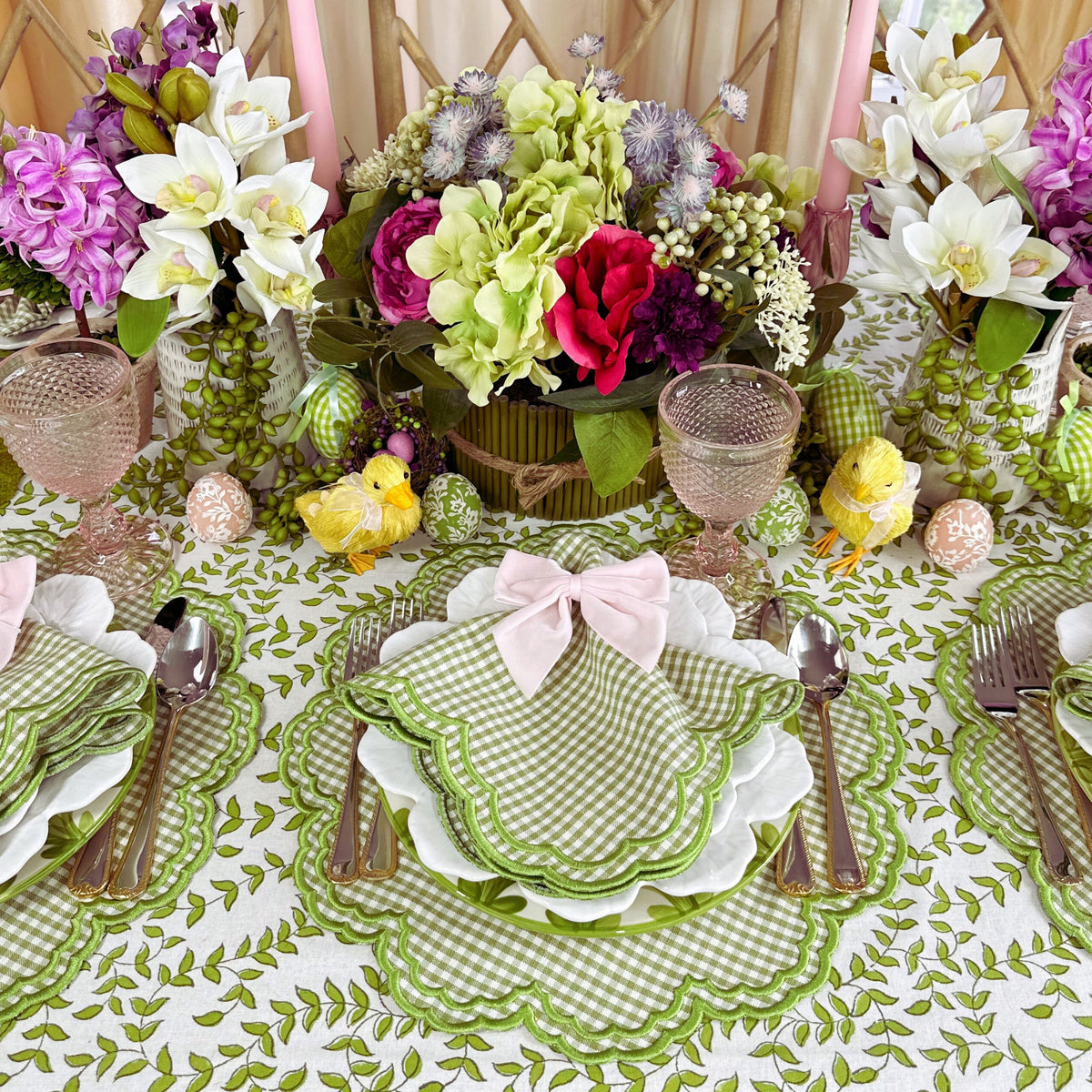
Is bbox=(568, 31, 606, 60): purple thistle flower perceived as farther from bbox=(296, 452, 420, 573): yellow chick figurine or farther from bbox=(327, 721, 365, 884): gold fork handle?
bbox=(327, 721, 365, 884): gold fork handle

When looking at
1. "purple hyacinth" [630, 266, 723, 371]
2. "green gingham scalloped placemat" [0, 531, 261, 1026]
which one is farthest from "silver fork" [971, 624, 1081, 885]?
"green gingham scalloped placemat" [0, 531, 261, 1026]

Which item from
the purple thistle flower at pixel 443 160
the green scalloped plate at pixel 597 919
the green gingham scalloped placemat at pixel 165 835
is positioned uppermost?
the purple thistle flower at pixel 443 160

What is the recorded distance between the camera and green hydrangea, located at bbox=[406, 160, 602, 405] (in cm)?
71

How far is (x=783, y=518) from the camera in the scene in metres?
0.87

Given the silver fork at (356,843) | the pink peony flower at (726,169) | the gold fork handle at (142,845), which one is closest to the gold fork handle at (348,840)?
the silver fork at (356,843)

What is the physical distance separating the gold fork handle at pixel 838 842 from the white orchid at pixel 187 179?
0.60m

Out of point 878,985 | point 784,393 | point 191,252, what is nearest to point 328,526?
point 191,252

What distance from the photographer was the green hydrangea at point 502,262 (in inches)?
28.0

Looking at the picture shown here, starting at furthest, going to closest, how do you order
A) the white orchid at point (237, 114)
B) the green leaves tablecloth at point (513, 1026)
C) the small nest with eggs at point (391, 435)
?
the small nest with eggs at point (391, 435)
the white orchid at point (237, 114)
the green leaves tablecloth at point (513, 1026)

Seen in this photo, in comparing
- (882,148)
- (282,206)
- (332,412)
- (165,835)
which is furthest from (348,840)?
(882,148)

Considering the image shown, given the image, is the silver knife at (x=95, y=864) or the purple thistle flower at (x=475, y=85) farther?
the purple thistle flower at (x=475, y=85)

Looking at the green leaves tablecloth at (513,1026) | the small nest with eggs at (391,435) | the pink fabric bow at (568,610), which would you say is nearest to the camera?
the green leaves tablecloth at (513,1026)

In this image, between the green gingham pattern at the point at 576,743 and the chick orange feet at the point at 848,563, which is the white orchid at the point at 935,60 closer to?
the chick orange feet at the point at 848,563

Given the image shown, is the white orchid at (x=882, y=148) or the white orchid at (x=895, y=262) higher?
the white orchid at (x=882, y=148)
